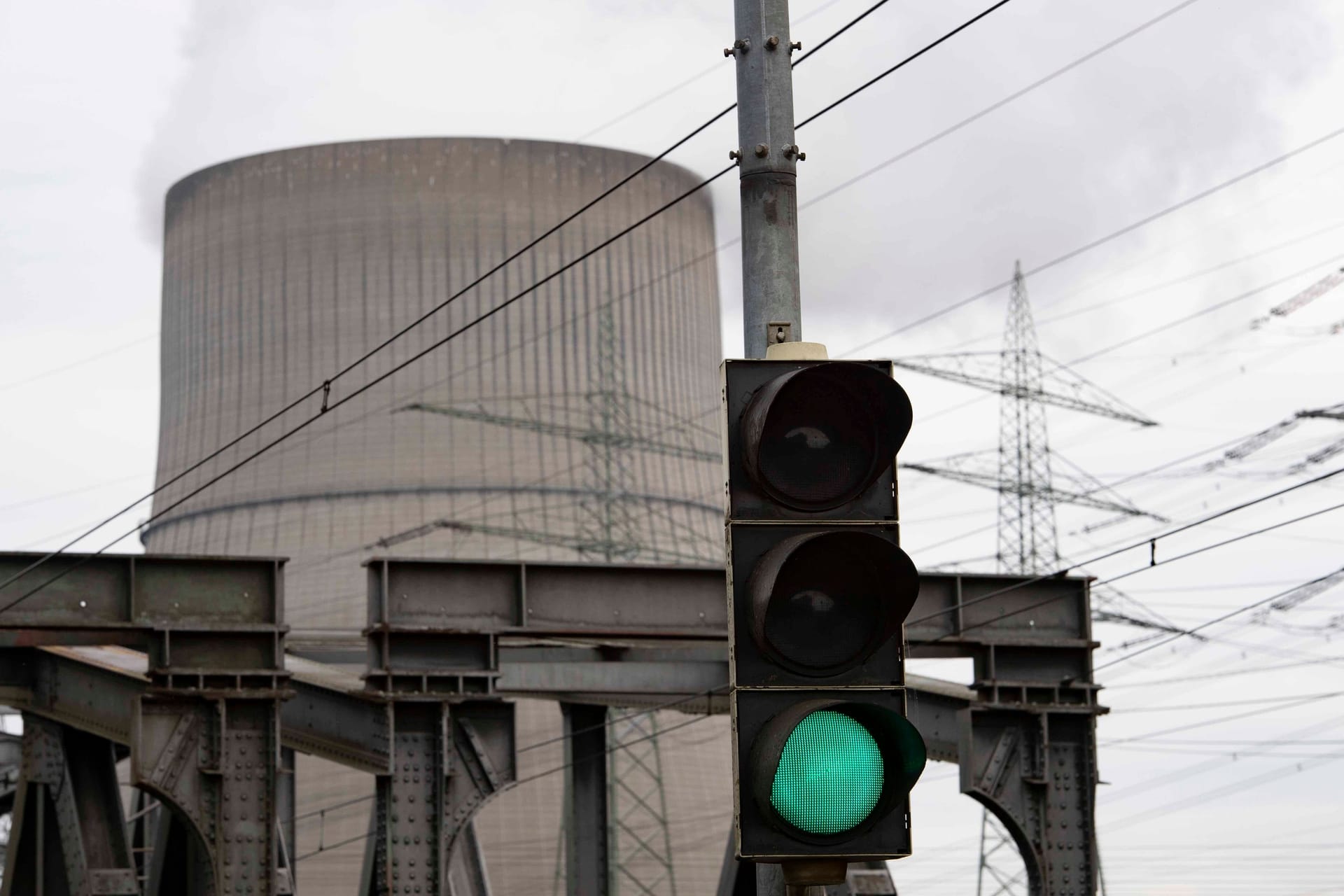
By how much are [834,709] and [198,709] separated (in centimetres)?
1276

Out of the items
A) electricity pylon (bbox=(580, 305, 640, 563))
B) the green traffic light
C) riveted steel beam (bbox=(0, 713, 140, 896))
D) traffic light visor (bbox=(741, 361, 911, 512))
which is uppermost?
electricity pylon (bbox=(580, 305, 640, 563))

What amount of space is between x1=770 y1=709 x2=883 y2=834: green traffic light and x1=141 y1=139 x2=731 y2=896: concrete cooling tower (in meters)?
30.3

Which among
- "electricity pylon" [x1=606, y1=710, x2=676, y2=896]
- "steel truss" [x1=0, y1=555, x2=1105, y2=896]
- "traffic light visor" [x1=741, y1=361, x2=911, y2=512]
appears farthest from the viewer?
"electricity pylon" [x1=606, y1=710, x2=676, y2=896]

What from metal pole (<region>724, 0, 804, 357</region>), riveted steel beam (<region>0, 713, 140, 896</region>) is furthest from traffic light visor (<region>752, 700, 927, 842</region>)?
riveted steel beam (<region>0, 713, 140, 896</region>)

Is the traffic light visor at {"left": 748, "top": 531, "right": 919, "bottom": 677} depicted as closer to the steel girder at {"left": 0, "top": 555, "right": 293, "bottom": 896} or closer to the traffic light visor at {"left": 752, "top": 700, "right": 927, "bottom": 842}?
the traffic light visor at {"left": 752, "top": 700, "right": 927, "bottom": 842}

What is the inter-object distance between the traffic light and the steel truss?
1237 centimetres

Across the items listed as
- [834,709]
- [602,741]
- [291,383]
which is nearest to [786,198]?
[834,709]

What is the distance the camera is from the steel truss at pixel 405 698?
16.0 m

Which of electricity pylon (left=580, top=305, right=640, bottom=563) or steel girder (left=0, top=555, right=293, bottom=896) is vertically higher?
electricity pylon (left=580, top=305, right=640, bottom=563)

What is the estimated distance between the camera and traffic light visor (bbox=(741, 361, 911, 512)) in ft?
13.3

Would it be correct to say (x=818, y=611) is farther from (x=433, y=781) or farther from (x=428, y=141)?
(x=428, y=141)

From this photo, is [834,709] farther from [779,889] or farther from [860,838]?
[779,889]

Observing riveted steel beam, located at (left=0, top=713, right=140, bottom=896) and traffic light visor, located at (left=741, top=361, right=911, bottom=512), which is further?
riveted steel beam, located at (left=0, top=713, right=140, bottom=896)

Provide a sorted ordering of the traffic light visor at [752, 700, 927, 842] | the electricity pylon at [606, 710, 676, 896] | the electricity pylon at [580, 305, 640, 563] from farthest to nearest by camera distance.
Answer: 1. the electricity pylon at [580, 305, 640, 563]
2. the electricity pylon at [606, 710, 676, 896]
3. the traffic light visor at [752, 700, 927, 842]
